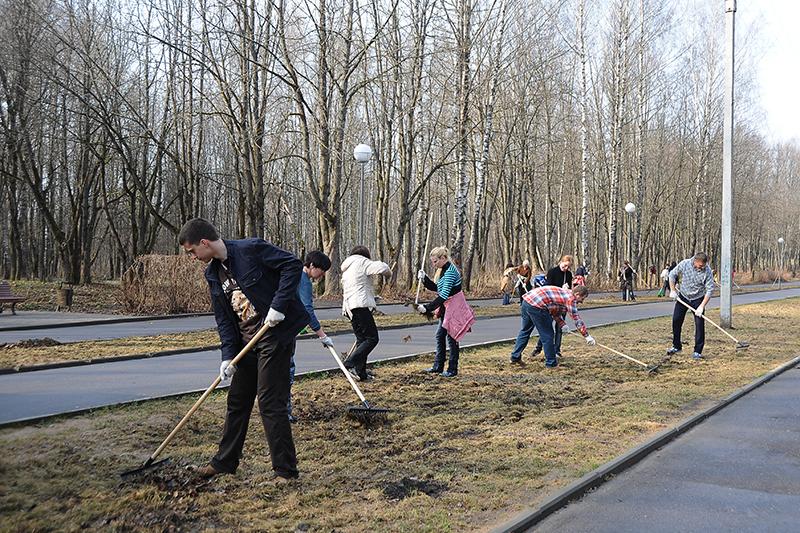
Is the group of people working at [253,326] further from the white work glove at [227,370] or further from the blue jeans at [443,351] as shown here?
the blue jeans at [443,351]

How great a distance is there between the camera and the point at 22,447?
567cm

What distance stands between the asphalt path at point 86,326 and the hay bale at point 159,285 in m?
0.94

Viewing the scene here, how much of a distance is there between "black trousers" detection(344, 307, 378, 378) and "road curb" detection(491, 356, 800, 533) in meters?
3.77

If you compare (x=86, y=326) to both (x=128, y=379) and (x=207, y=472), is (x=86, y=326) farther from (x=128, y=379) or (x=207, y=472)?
(x=207, y=472)

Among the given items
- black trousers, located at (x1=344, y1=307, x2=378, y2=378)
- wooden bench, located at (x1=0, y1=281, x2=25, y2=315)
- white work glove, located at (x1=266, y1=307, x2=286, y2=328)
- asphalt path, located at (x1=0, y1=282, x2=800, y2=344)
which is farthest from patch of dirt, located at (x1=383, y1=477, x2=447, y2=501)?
wooden bench, located at (x1=0, y1=281, x2=25, y2=315)

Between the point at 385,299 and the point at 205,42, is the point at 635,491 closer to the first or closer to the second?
the point at 205,42

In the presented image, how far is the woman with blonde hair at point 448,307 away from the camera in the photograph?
9.52 meters

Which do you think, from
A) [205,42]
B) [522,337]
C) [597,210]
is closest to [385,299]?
[205,42]

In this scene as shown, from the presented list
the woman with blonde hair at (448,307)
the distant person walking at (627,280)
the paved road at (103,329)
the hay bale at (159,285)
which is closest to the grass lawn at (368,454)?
the woman with blonde hair at (448,307)

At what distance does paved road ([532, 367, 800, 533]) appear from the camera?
14.9ft

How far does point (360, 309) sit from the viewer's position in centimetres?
934

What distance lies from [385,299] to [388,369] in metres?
16.1

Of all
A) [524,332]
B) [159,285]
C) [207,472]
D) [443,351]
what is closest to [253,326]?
[207,472]

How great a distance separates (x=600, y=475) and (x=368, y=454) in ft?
5.70
